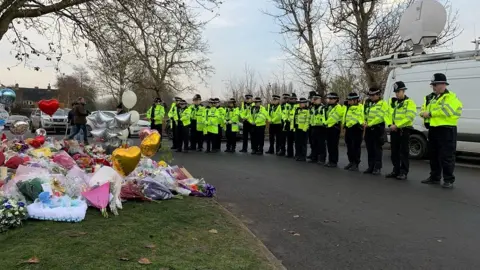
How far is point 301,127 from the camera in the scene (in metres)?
13.7

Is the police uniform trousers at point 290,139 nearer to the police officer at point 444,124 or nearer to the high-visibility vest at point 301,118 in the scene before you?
the high-visibility vest at point 301,118

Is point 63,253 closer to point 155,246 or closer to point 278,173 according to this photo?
point 155,246

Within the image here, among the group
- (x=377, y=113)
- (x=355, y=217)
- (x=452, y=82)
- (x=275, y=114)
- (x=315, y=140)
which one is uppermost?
(x=452, y=82)

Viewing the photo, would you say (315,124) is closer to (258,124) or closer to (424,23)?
(258,124)

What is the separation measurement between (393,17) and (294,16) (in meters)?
5.72

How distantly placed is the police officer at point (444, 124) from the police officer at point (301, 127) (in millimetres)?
4841

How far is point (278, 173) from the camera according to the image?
36.0 feet

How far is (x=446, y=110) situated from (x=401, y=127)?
4.46ft

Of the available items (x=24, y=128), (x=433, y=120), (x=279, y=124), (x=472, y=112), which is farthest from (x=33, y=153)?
(x=472, y=112)

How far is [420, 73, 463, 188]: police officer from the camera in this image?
8672 mm

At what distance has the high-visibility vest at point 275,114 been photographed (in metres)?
15.1

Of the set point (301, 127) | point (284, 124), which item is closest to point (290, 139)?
point (284, 124)

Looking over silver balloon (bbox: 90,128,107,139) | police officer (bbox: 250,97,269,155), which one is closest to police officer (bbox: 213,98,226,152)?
police officer (bbox: 250,97,269,155)

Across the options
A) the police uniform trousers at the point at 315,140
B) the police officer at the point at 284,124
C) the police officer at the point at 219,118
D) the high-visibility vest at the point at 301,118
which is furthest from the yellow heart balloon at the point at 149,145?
the police officer at the point at 219,118
